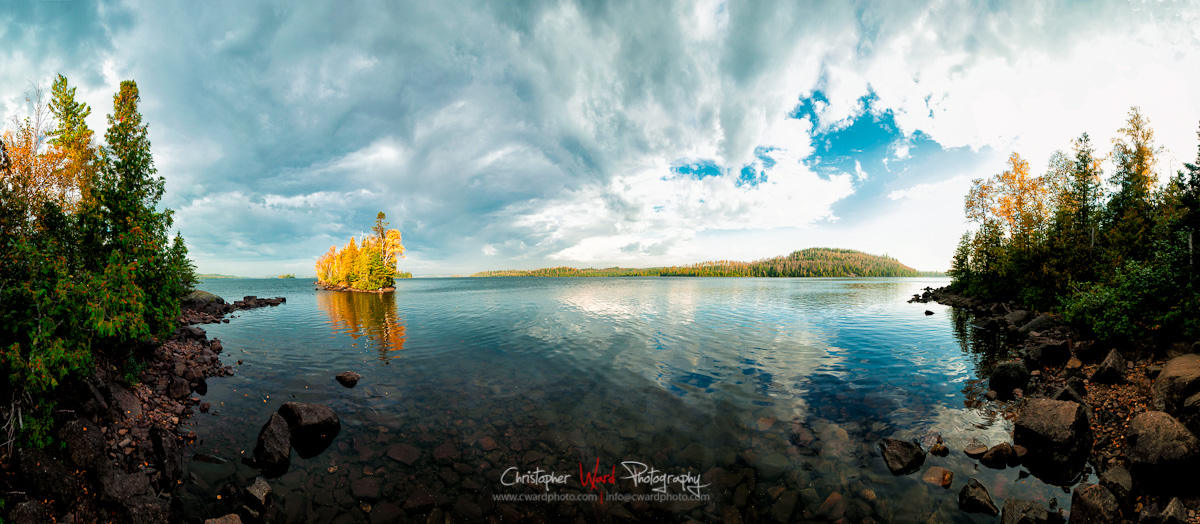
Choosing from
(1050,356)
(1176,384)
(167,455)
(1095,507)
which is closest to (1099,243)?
(1050,356)

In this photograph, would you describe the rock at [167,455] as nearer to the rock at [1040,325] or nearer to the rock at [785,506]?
the rock at [785,506]

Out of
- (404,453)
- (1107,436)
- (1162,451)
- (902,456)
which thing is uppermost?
(1162,451)

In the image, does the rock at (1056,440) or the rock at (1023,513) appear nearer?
the rock at (1023,513)

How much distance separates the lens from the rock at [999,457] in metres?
11.0

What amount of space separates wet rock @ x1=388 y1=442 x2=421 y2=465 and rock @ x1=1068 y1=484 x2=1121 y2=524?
57.3ft

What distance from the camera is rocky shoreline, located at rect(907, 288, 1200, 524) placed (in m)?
8.51

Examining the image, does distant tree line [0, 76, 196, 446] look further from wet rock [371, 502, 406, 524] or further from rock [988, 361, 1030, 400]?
rock [988, 361, 1030, 400]

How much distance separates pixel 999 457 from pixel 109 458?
25.5 meters

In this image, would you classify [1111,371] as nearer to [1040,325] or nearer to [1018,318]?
[1040,325]

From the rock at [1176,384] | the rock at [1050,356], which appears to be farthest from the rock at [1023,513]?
the rock at [1050,356]

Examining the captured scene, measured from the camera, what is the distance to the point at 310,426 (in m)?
12.4

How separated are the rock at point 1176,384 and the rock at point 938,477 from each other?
8133mm

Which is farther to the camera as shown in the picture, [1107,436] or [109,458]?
[1107,436]

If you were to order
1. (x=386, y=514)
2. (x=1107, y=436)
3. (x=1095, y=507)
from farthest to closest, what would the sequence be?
(x=1107, y=436)
(x=386, y=514)
(x=1095, y=507)
